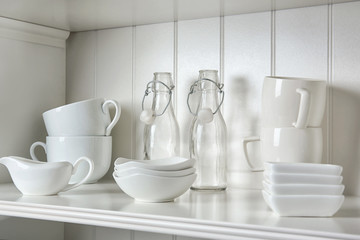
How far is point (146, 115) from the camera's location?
1087 mm

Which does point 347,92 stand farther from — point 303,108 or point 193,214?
point 193,214

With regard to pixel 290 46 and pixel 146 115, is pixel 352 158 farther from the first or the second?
pixel 146 115

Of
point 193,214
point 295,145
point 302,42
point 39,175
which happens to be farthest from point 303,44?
point 39,175

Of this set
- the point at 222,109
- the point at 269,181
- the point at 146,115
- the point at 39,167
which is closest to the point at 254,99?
the point at 222,109

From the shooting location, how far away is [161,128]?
111 centimetres

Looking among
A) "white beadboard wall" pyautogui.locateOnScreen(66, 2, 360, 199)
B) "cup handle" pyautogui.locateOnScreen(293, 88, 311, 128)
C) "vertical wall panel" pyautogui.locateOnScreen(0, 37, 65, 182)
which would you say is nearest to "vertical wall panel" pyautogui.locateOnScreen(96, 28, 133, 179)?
"white beadboard wall" pyautogui.locateOnScreen(66, 2, 360, 199)

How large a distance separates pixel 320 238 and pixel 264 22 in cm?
59

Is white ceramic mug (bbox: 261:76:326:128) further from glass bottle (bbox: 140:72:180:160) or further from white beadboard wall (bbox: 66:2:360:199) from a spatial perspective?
glass bottle (bbox: 140:72:180:160)

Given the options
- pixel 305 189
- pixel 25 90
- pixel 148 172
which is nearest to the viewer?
pixel 305 189

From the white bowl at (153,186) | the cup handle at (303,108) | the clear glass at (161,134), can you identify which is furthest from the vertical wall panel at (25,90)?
the cup handle at (303,108)

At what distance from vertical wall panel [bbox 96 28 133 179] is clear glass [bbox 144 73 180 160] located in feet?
0.54

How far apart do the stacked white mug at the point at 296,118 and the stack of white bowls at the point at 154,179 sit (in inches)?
6.9

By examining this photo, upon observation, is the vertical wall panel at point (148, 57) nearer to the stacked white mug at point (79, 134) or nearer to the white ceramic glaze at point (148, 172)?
the stacked white mug at point (79, 134)

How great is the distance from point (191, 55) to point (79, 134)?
0.32 meters
